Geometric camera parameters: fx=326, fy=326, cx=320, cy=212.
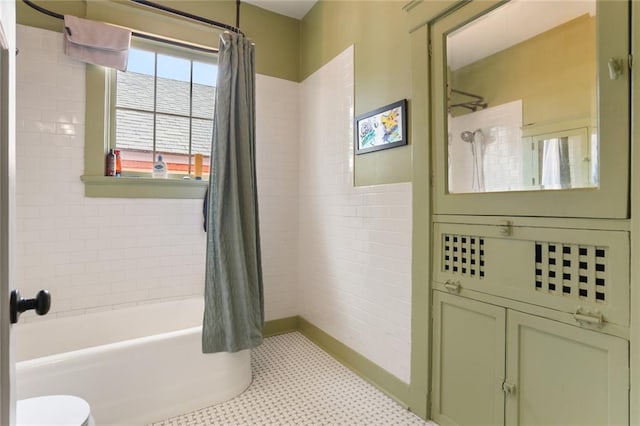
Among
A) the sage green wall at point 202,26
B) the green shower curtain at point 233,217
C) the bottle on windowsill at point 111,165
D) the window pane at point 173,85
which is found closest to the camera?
the green shower curtain at point 233,217

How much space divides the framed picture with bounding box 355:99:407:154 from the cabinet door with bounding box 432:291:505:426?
3.03 ft

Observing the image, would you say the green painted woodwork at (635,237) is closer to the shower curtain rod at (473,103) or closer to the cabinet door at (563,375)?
the cabinet door at (563,375)

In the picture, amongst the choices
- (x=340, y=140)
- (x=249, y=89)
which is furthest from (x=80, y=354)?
(x=340, y=140)

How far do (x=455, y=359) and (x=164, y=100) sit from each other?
2727 mm

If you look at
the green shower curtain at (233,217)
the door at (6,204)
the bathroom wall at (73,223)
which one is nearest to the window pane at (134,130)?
the bathroom wall at (73,223)

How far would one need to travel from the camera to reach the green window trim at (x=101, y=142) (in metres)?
2.27

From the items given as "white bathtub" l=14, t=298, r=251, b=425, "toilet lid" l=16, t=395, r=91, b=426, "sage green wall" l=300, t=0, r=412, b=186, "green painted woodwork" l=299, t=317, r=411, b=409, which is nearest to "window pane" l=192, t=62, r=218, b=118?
"sage green wall" l=300, t=0, r=412, b=186

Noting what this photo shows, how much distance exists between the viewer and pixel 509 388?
1.38 metres

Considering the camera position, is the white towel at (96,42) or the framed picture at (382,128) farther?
the white towel at (96,42)

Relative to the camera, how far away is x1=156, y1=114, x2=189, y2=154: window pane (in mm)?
2625

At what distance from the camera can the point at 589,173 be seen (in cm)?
118

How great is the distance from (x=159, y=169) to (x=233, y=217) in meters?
0.88

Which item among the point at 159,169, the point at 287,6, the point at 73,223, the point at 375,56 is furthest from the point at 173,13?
the point at 73,223

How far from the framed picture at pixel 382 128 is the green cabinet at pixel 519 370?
0.93 meters
